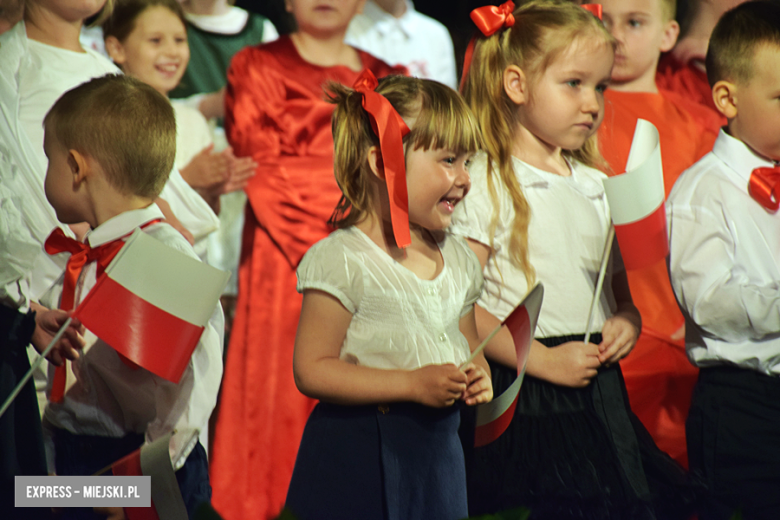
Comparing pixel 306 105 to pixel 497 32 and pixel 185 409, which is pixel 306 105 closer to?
pixel 497 32

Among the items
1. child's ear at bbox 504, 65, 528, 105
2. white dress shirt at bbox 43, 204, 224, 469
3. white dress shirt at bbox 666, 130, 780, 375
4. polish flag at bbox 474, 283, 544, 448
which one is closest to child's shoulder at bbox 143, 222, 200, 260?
white dress shirt at bbox 43, 204, 224, 469

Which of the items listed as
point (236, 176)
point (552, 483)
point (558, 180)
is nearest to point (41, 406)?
point (236, 176)

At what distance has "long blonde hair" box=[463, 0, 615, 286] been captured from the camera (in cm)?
164

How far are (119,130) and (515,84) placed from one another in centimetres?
85

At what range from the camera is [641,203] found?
1561mm

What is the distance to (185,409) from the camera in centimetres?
145

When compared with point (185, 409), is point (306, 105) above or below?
above

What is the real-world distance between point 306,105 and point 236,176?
280mm

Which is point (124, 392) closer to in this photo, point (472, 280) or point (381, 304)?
point (381, 304)

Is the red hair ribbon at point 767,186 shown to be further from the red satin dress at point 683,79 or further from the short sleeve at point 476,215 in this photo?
the red satin dress at point 683,79

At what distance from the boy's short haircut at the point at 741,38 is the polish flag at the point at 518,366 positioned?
0.93 m

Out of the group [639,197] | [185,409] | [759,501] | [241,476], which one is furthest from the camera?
[241,476]

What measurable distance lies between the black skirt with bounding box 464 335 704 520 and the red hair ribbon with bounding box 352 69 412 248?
494 millimetres

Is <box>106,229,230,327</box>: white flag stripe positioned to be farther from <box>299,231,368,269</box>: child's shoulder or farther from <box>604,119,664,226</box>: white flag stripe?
<box>604,119,664,226</box>: white flag stripe
